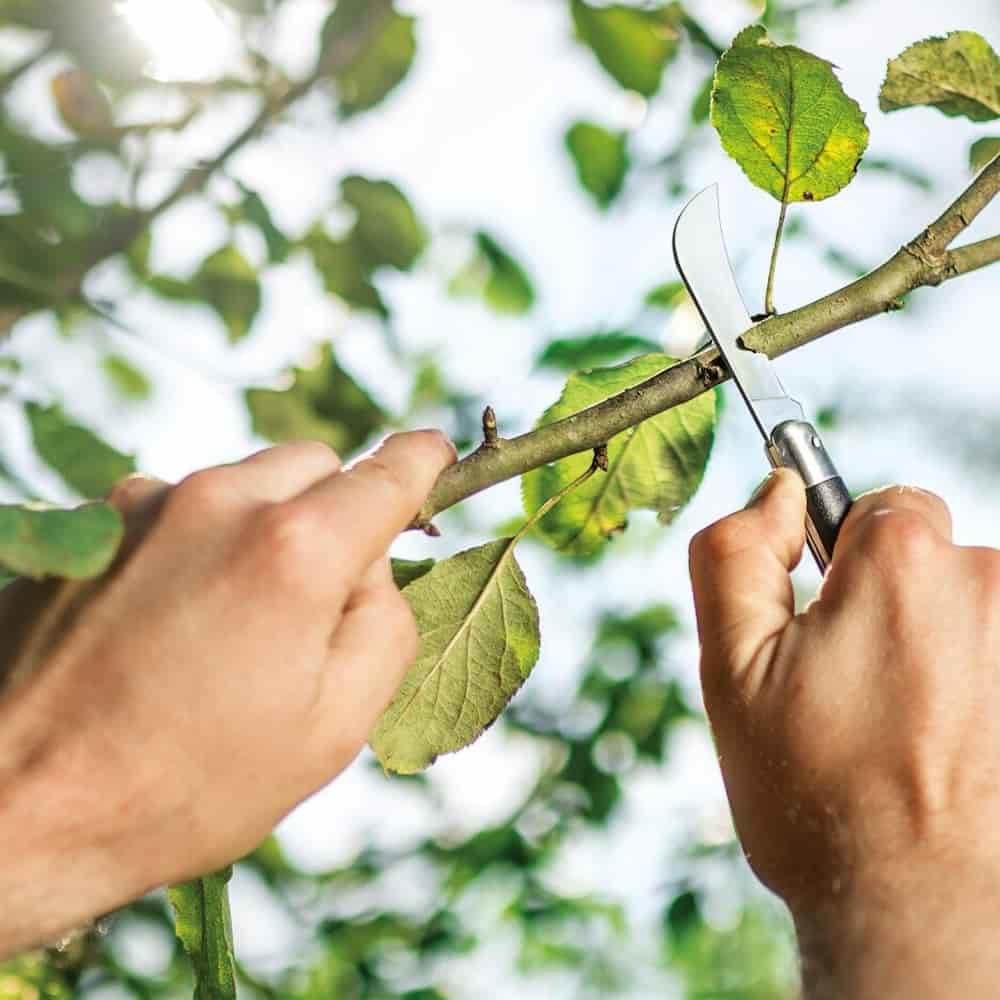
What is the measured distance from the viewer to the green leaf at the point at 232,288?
117 cm

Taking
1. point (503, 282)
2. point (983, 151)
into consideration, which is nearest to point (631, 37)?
point (503, 282)

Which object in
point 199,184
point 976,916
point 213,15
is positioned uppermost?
point 213,15

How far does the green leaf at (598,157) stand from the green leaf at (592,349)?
0.72 feet

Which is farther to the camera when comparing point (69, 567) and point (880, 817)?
point (880, 817)

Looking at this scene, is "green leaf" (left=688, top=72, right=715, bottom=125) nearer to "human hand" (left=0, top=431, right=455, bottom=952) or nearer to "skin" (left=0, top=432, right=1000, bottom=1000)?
"skin" (left=0, top=432, right=1000, bottom=1000)

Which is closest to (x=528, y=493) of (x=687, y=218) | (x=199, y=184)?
(x=687, y=218)

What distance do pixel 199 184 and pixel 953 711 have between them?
804 millimetres

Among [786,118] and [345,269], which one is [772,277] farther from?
[345,269]

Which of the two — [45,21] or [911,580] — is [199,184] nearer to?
[45,21]

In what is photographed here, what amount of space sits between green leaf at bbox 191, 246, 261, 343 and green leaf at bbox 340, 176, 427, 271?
0.39 feet

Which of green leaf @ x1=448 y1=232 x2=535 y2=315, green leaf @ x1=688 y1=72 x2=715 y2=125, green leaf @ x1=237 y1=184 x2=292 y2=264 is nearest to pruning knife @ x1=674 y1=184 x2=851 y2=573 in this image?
green leaf @ x1=237 y1=184 x2=292 y2=264

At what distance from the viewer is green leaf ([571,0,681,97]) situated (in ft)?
3.49

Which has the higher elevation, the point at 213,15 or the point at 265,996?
the point at 213,15

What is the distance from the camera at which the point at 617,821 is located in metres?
1.53
